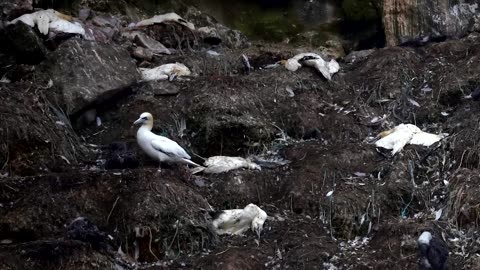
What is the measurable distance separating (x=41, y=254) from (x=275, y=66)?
3.86 metres

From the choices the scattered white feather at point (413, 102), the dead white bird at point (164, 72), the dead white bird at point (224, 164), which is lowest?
the scattered white feather at point (413, 102)

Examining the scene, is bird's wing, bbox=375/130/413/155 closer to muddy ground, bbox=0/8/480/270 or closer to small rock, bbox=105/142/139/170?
muddy ground, bbox=0/8/480/270

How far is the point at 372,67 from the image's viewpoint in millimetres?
8281

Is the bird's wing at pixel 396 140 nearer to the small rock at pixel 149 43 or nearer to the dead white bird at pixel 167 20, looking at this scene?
the small rock at pixel 149 43

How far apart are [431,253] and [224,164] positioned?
2.01m

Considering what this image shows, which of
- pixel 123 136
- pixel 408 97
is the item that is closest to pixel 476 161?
pixel 408 97

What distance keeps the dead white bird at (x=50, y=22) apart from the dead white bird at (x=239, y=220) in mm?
2793

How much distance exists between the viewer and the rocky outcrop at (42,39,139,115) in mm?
6984

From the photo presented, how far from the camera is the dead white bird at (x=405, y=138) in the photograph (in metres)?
6.70

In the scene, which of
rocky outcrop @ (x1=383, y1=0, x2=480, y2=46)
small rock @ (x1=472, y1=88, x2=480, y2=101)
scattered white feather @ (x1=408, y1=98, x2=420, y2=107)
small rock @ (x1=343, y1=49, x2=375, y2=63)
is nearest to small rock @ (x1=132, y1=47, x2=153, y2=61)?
small rock @ (x1=343, y1=49, x2=375, y2=63)

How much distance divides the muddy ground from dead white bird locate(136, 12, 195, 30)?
0.43m

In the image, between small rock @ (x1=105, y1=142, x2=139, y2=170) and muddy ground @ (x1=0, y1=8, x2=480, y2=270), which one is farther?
small rock @ (x1=105, y1=142, x2=139, y2=170)

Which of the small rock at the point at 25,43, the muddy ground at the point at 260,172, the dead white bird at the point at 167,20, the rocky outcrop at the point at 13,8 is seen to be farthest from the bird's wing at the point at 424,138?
the rocky outcrop at the point at 13,8

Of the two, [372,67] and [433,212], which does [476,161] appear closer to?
[433,212]
